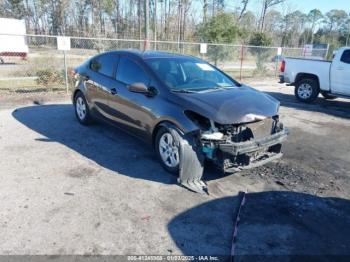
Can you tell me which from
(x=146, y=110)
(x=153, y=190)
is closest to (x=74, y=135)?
(x=146, y=110)

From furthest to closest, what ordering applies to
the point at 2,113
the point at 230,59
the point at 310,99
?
1. the point at 230,59
2. the point at 310,99
3. the point at 2,113

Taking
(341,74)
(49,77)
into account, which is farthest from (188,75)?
(49,77)

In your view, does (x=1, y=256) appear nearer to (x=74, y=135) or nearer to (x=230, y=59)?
(x=74, y=135)

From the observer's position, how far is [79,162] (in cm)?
507

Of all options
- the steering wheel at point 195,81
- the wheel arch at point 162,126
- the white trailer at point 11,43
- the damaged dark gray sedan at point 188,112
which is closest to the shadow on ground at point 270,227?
the damaged dark gray sedan at point 188,112

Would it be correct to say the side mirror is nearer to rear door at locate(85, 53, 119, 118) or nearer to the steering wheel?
the steering wheel

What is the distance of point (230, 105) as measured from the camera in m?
4.34

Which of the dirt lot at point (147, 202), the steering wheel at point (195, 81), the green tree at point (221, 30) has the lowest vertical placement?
the dirt lot at point (147, 202)

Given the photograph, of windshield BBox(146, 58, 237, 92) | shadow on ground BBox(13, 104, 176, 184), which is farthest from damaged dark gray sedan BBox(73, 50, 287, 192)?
shadow on ground BBox(13, 104, 176, 184)

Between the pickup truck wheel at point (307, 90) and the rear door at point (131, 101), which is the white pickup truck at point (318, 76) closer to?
the pickup truck wheel at point (307, 90)

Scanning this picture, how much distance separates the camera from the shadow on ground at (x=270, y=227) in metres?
3.14

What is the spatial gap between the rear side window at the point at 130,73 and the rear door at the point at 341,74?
748 cm

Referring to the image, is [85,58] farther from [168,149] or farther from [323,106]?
[168,149]

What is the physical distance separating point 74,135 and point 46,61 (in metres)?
8.94
